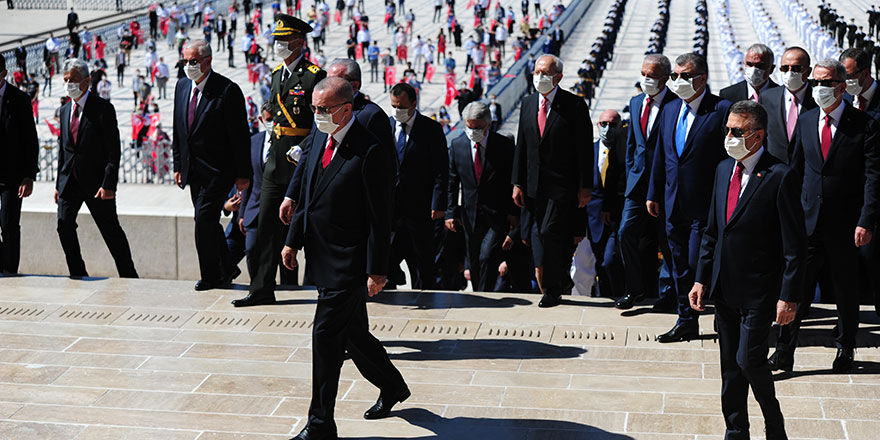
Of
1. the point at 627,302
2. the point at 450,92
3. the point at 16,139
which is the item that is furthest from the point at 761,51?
the point at 450,92

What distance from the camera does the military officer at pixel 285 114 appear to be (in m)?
7.99

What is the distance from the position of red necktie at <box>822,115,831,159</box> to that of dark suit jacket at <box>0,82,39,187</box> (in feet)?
18.8

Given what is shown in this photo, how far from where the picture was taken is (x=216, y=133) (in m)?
8.52

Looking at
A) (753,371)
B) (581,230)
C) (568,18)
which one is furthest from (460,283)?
(568,18)

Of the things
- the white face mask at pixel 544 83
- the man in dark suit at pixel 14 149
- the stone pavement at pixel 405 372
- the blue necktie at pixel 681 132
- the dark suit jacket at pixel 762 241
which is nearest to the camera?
the dark suit jacket at pixel 762 241

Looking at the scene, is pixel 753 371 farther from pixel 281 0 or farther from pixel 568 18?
pixel 281 0

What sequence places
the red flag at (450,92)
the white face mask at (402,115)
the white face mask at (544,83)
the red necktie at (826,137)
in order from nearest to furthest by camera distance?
the red necktie at (826,137), the white face mask at (544,83), the white face mask at (402,115), the red flag at (450,92)

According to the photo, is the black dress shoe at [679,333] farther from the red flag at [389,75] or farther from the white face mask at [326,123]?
the red flag at [389,75]

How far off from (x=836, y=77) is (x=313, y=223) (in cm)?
302

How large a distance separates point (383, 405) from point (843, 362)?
8.85 ft

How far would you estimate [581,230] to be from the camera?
866 centimetres

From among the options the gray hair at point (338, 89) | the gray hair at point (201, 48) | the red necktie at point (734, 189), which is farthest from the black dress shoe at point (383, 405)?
the gray hair at point (201, 48)

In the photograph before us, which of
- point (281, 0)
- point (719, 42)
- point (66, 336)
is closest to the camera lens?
point (66, 336)

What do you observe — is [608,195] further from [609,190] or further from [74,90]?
[74,90]
